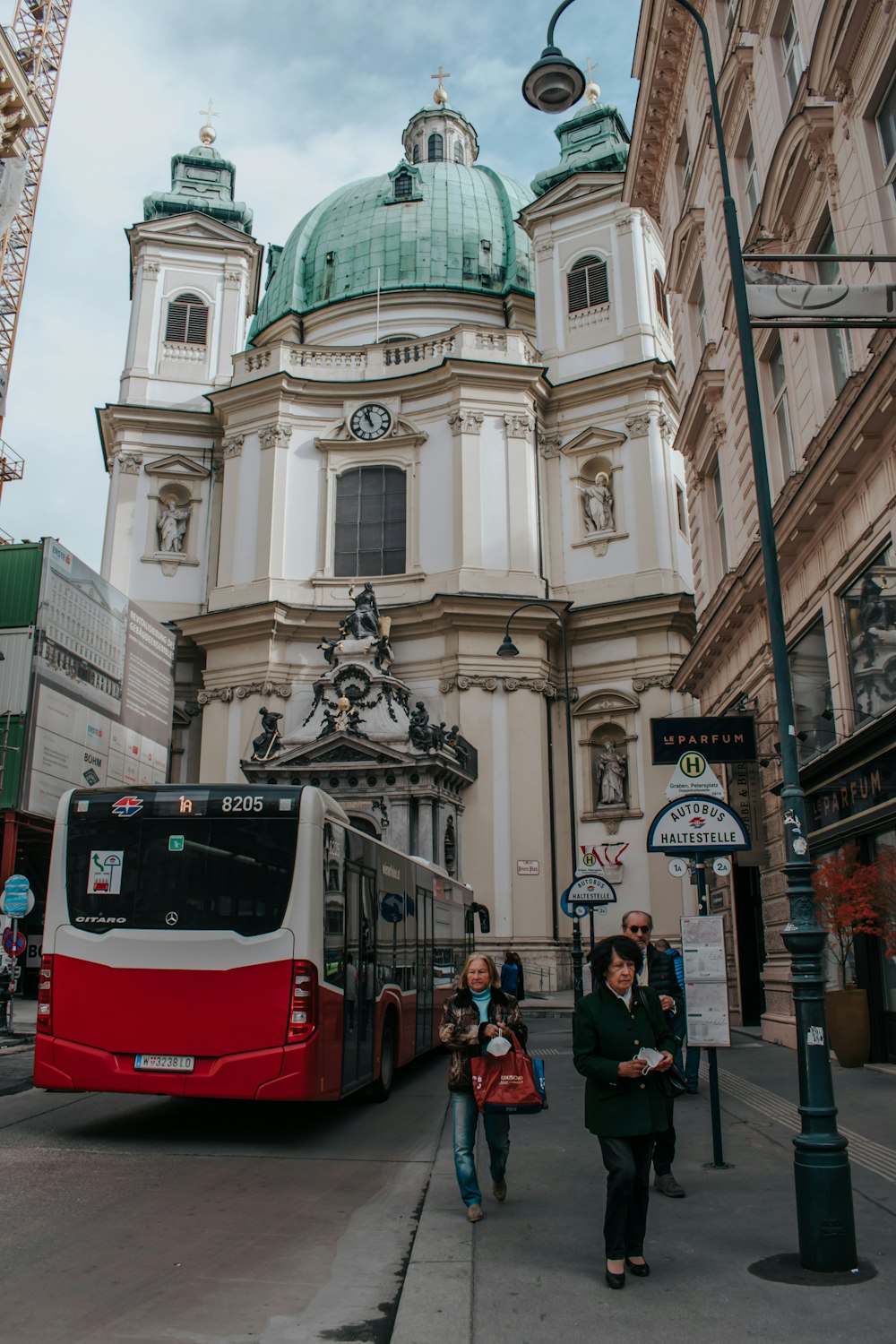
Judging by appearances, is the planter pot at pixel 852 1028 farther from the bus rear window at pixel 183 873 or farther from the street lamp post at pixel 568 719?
the street lamp post at pixel 568 719

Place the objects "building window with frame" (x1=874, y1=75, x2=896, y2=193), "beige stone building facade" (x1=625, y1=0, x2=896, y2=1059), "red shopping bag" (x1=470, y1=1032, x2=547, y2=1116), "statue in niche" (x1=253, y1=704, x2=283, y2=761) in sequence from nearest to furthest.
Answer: "red shopping bag" (x1=470, y1=1032, x2=547, y2=1116)
"building window with frame" (x1=874, y1=75, x2=896, y2=193)
"beige stone building facade" (x1=625, y1=0, x2=896, y2=1059)
"statue in niche" (x1=253, y1=704, x2=283, y2=761)

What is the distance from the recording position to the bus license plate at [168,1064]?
32.4 feet

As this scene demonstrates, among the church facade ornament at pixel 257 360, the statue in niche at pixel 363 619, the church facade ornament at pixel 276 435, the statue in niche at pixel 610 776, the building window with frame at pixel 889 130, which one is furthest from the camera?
the church facade ornament at pixel 257 360

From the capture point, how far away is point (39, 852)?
3241cm

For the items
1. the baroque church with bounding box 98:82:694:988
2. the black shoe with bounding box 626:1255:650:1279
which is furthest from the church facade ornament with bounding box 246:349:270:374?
the black shoe with bounding box 626:1255:650:1279

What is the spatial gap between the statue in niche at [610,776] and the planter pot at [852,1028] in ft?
64.1

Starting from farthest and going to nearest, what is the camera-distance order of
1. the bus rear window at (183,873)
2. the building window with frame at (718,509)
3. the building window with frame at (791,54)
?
1. the building window with frame at (718,509)
2. the building window with frame at (791,54)
3. the bus rear window at (183,873)

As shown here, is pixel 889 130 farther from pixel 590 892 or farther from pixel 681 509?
pixel 681 509

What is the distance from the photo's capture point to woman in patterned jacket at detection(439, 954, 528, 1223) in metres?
7.21

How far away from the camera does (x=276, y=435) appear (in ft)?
124

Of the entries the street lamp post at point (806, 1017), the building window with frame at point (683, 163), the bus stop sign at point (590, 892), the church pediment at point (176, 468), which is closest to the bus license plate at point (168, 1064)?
the street lamp post at point (806, 1017)

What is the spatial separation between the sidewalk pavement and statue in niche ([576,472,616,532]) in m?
27.4

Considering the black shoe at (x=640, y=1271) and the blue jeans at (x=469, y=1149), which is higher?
the blue jeans at (x=469, y=1149)

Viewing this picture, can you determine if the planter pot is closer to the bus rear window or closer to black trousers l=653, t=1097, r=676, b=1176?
black trousers l=653, t=1097, r=676, b=1176
